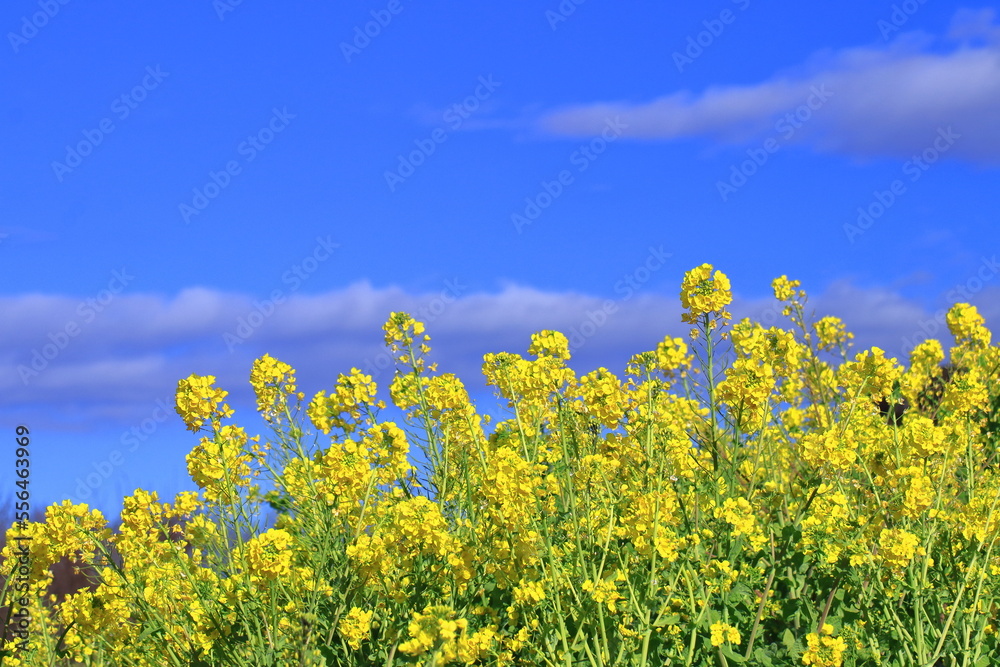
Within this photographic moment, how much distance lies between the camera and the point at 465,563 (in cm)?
420

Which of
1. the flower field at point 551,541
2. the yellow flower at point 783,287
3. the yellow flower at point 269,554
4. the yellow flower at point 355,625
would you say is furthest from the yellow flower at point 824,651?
the yellow flower at point 783,287

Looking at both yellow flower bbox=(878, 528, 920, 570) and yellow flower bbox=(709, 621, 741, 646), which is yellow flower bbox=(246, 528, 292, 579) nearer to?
yellow flower bbox=(709, 621, 741, 646)

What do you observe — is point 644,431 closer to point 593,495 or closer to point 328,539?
point 593,495

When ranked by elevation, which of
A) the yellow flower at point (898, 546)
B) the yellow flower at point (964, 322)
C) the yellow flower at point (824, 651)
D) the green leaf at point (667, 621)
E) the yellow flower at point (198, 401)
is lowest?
the yellow flower at point (824, 651)

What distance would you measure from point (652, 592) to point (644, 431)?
2.92 feet

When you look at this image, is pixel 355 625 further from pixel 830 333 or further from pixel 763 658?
pixel 830 333

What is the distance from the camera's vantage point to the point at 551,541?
4.29 meters

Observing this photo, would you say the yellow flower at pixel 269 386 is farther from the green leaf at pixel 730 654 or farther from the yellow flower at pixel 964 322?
the yellow flower at pixel 964 322

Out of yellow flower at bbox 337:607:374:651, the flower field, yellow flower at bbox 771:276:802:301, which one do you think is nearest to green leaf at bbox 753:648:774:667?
the flower field

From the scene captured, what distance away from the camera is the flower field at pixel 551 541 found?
4.20m

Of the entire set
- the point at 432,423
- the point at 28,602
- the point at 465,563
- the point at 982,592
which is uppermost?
the point at 432,423

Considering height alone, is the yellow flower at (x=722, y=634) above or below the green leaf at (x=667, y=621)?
below

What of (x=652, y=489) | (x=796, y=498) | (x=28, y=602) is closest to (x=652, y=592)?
(x=652, y=489)

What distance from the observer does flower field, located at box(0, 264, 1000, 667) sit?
165 inches
